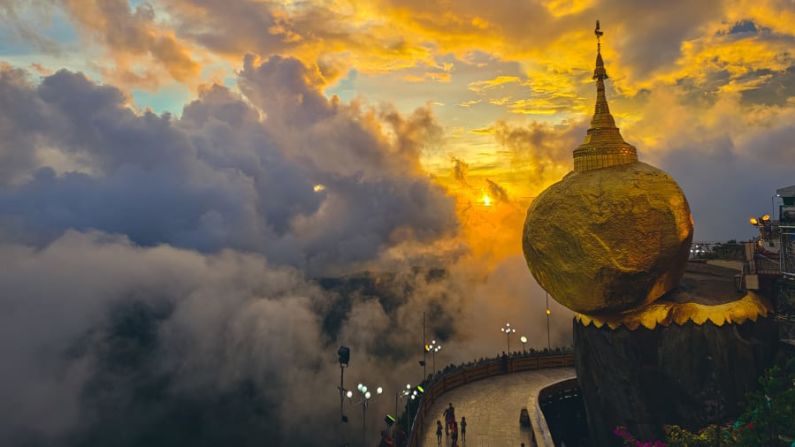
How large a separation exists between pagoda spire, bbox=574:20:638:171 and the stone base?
6819 mm

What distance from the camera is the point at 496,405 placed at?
88.0 ft

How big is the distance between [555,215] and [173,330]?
147864 mm

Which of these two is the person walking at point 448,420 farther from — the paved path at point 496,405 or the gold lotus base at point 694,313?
the gold lotus base at point 694,313

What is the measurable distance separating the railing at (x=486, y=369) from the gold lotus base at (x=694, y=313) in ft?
36.2

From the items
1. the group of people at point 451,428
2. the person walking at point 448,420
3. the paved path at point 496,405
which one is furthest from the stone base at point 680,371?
the person walking at point 448,420

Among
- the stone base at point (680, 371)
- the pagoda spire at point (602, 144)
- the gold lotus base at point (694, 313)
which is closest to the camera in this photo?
the stone base at point (680, 371)

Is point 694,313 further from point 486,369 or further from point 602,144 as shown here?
point 486,369

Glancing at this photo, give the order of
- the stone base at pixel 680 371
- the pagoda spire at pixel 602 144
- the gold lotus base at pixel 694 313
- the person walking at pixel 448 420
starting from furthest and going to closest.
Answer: the person walking at pixel 448 420, the pagoda spire at pixel 602 144, the gold lotus base at pixel 694 313, the stone base at pixel 680 371

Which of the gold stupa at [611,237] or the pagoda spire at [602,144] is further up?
the pagoda spire at [602,144]

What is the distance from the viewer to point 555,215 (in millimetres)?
19359

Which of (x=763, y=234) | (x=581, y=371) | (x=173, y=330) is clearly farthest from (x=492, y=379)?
(x=173, y=330)

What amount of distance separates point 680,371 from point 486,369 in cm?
1507

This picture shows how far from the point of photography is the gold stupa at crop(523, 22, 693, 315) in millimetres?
18172

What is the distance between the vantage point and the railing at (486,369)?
2797 cm
